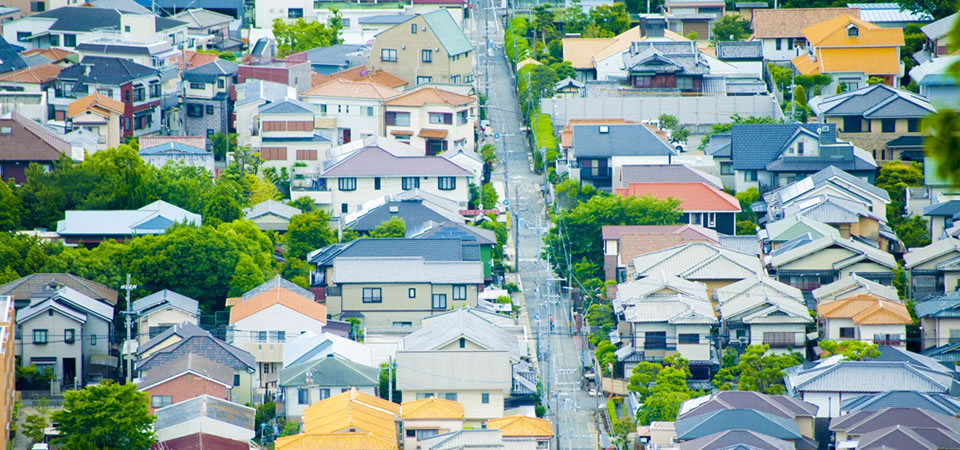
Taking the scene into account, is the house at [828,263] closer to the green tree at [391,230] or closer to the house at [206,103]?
the green tree at [391,230]

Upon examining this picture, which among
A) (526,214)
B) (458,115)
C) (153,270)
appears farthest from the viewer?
(458,115)

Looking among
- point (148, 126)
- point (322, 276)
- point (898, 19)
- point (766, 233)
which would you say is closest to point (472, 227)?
point (322, 276)

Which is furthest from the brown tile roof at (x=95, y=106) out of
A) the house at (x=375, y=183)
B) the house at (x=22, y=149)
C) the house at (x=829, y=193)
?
the house at (x=829, y=193)

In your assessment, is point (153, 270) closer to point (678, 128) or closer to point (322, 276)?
point (322, 276)

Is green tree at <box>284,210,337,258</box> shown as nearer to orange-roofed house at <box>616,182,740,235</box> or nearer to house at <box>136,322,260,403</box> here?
house at <box>136,322,260,403</box>

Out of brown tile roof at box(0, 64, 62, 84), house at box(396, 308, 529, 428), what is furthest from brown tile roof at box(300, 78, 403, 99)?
house at box(396, 308, 529, 428)

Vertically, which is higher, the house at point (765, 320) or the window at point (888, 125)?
the window at point (888, 125)
